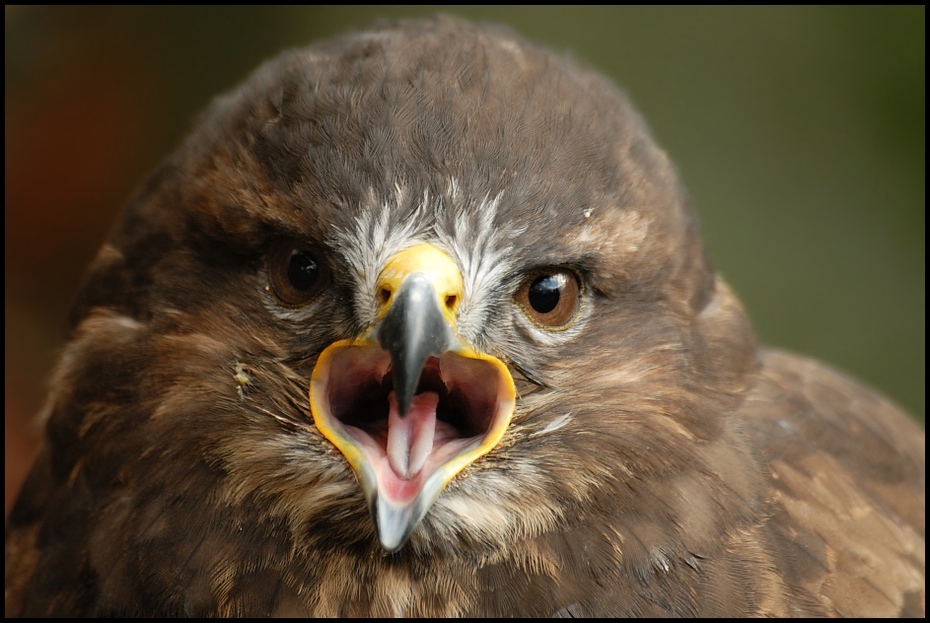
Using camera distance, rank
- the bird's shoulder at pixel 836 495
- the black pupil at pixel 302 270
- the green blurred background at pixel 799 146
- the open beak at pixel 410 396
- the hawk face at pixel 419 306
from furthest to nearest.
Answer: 1. the green blurred background at pixel 799 146
2. the bird's shoulder at pixel 836 495
3. the black pupil at pixel 302 270
4. the hawk face at pixel 419 306
5. the open beak at pixel 410 396

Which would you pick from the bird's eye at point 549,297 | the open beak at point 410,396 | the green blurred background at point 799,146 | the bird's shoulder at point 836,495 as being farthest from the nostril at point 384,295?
the green blurred background at point 799,146

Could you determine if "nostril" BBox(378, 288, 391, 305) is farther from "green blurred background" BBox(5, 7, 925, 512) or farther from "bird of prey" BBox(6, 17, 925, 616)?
"green blurred background" BBox(5, 7, 925, 512)

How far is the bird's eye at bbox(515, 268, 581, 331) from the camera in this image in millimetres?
2049

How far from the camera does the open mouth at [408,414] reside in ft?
5.91

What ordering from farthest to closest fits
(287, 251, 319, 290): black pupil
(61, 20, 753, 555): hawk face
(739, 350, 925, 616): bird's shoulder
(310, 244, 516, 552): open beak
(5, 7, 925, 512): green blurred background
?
(5, 7, 925, 512): green blurred background, (739, 350, 925, 616): bird's shoulder, (287, 251, 319, 290): black pupil, (61, 20, 753, 555): hawk face, (310, 244, 516, 552): open beak

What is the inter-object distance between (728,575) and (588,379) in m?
0.48

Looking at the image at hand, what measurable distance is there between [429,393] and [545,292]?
0.32 metres

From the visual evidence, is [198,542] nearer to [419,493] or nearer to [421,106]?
[419,493]

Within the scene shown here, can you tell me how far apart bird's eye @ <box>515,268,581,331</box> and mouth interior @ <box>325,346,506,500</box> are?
6.8 inches

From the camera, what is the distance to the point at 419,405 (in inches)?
75.0

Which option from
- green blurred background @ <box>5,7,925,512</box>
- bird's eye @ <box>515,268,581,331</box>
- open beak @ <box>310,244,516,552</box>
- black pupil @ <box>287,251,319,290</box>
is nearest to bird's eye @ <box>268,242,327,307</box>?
black pupil @ <box>287,251,319,290</box>

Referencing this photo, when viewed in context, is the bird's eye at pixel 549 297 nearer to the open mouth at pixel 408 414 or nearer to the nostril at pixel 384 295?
the open mouth at pixel 408 414

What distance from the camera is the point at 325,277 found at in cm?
201

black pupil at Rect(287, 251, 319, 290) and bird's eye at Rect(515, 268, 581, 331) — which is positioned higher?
bird's eye at Rect(515, 268, 581, 331)
